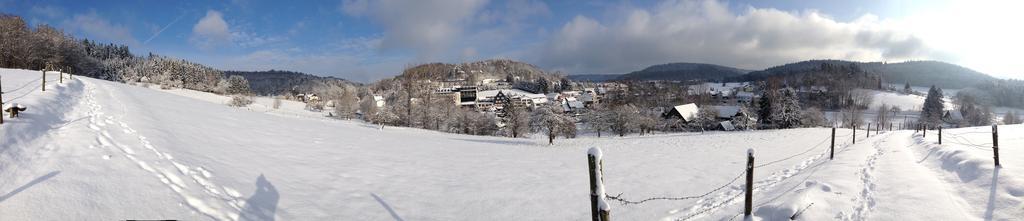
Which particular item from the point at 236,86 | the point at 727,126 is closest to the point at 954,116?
the point at 727,126

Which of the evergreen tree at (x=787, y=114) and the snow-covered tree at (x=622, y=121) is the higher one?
the evergreen tree at (x=787, y=114)

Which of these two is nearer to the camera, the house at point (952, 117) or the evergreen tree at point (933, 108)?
the evergreen tree at point (933, 108)

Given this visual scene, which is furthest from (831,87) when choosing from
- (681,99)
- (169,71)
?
(169,71)

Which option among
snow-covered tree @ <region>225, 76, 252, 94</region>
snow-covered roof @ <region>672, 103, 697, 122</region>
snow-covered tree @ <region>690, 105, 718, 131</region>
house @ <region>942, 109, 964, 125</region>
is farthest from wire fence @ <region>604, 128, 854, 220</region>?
snow-covered tree @ <region>225, 76, 252, 94</region>

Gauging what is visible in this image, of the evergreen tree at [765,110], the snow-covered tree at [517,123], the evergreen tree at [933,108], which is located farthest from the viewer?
the evergreen tree at [933,108]

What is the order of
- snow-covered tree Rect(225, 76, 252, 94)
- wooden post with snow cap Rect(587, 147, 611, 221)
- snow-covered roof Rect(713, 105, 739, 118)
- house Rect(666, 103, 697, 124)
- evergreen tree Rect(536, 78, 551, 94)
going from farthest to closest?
Answer: evergreen tree Rect(536, 78, 551, 94) → snow-covered tree Rect(225, 76, 252, 94) → snow-covered roof Rect(713, 105, 739, 118) → house Rect(666, 103, 697, 124) → wooden post with snow cap Rect(587, 147, 611, 221)

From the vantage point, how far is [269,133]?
20.9 m

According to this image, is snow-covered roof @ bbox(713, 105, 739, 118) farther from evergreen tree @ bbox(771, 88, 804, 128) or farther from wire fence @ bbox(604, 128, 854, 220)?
wire fence @ bbox(604, 128, 854, 220)

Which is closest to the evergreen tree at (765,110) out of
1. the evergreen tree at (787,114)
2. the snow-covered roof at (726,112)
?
the evergreen tree at (787,114)

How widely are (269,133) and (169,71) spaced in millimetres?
101530

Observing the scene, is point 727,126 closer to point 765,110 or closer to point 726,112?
point 765,110

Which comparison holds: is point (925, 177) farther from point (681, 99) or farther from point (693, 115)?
point (681, 99)

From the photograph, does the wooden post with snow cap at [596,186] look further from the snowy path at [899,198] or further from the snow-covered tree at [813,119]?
the snow-covered tree at [813,119]

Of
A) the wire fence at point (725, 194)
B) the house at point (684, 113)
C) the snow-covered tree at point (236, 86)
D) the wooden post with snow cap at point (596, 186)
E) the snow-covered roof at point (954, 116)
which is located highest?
the snow-covered tree at point (236, 86)
